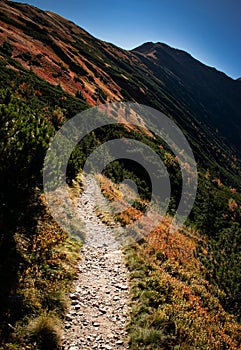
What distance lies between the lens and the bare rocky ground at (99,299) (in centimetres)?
641

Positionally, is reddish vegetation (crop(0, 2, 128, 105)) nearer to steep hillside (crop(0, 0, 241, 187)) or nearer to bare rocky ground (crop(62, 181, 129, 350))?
steep hillside (crop(0, 0, 241, 187))

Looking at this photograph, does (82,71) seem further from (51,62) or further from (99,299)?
(99,299)

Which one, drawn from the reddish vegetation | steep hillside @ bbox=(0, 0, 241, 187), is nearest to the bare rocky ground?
steep hillside @ bbox=(0, 0, 241, 187)

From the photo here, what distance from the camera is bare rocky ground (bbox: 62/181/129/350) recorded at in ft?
21.0

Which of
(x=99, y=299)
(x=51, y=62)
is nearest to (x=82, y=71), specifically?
(x=51, y=62)

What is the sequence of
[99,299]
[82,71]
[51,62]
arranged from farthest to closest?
[82,71], [51,62], [99,299]

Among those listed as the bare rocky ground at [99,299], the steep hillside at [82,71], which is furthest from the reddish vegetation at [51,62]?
the bare rocky ground at [99,299]

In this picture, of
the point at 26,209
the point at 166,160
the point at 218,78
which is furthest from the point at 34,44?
the point at 218,78

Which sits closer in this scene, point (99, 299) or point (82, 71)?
point (99, 299)

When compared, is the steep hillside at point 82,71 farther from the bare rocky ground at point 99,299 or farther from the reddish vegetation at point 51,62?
the bare rocky ground at point 99,299

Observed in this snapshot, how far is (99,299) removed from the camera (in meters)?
7.96

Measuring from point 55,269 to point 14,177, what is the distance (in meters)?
3.05

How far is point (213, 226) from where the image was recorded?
24.0 m

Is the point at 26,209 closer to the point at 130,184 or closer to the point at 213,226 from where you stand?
the point at 130,184
